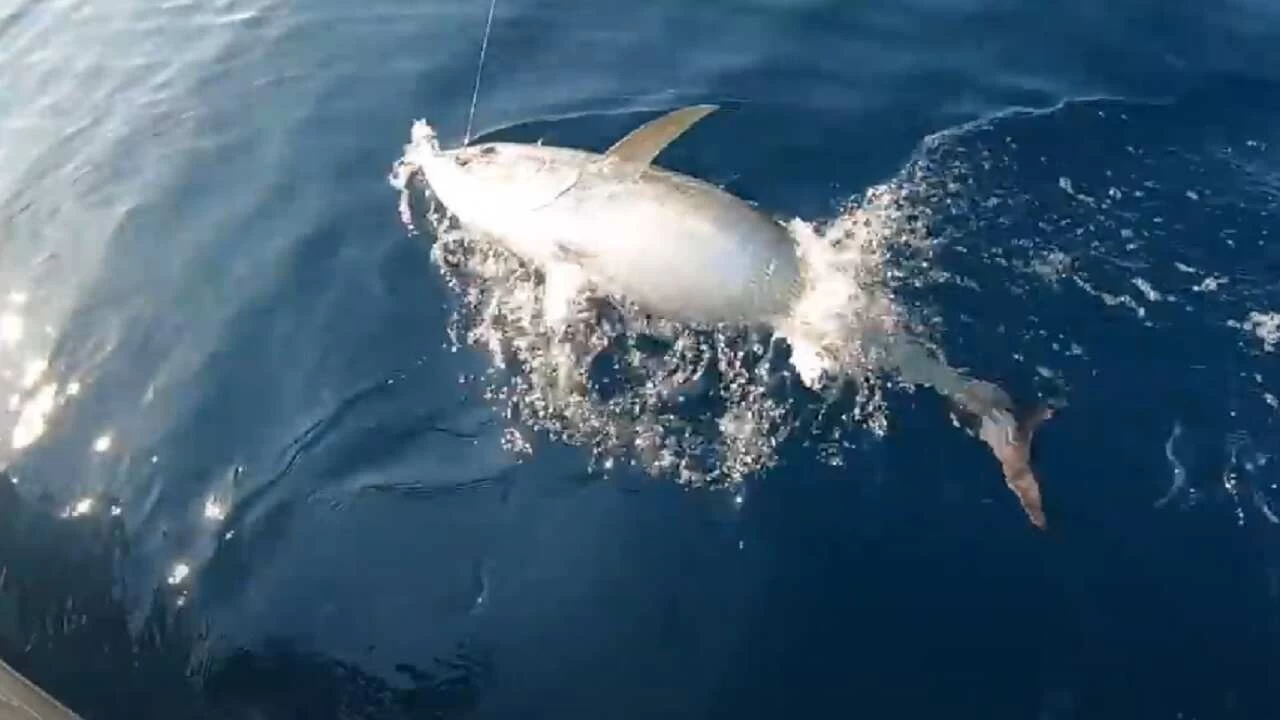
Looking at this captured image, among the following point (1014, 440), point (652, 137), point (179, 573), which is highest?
point (652, 137)

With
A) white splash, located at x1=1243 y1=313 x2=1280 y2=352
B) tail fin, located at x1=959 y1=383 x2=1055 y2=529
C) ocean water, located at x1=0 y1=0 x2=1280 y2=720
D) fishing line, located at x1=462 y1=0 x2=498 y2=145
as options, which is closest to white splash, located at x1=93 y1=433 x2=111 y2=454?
ocean water, located at x1=0 y1=0 x2=1280 y2=720

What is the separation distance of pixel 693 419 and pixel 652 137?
1226mm

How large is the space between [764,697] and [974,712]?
0.76 meters

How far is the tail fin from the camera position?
4.88 m

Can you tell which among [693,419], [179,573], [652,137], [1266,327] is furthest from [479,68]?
[1266,327]

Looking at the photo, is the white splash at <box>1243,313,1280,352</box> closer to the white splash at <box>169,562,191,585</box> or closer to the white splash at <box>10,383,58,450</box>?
the white splash at <box>169,562,191,585</box>

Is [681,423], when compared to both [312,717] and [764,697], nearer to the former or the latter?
[764,697]

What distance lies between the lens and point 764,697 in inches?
179

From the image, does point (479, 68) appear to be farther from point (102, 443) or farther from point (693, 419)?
point (693, 419)

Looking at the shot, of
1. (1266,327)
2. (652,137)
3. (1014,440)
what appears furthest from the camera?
(1266,327)

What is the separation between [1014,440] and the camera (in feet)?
16.4

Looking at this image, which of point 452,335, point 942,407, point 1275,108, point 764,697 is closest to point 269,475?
point 452,335

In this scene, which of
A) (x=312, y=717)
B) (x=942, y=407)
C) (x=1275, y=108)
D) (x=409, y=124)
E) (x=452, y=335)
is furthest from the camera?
(x=409, y=124)

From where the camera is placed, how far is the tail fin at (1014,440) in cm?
488
